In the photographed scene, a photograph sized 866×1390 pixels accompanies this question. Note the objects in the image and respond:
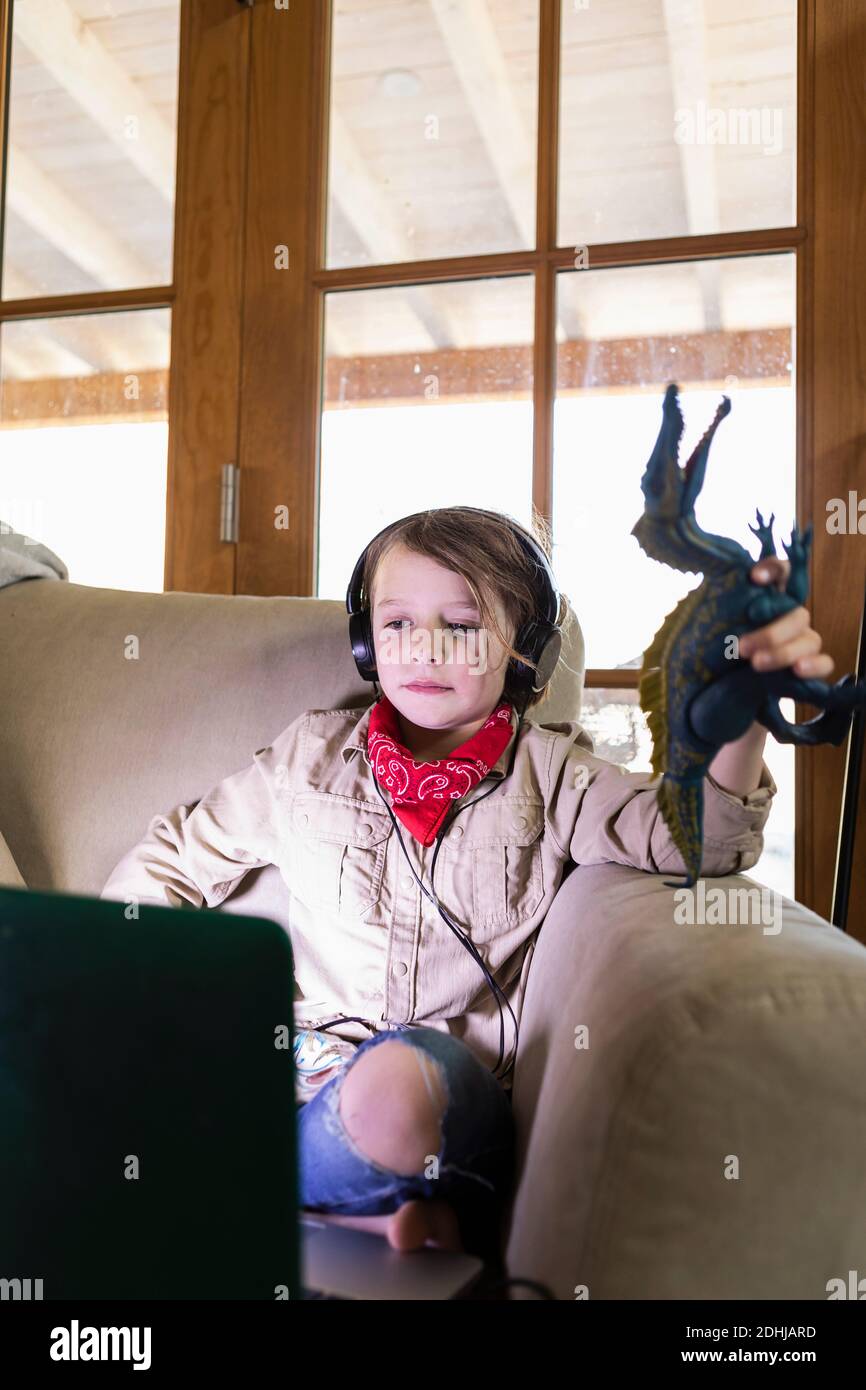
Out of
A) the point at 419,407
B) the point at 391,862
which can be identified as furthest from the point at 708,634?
the point at 419,407

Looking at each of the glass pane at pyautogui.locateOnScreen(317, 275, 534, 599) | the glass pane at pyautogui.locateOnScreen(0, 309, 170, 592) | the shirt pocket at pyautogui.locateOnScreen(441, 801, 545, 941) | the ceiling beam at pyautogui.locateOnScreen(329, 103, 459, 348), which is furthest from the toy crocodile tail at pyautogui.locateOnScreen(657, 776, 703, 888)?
the glass pane at pyautogui.locateOnScreen(0, 309, 170, 592)

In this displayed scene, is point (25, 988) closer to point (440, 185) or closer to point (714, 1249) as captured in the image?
point (714, 1249)

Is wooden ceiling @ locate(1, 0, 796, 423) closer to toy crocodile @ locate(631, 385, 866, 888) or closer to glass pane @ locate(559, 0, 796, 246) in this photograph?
glass pane @ locate(559, 0, 796, 246)

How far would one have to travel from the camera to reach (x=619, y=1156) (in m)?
0.56

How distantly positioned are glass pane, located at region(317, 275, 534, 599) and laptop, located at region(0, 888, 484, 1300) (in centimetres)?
121

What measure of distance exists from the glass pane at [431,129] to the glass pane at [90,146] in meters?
0.30

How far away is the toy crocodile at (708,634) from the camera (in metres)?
0.60

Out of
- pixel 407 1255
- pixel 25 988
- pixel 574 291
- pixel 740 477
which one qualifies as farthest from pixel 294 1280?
pixel 574 291

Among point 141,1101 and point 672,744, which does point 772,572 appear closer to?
point 672,744

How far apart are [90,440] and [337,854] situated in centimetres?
105

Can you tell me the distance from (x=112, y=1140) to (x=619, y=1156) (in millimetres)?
272

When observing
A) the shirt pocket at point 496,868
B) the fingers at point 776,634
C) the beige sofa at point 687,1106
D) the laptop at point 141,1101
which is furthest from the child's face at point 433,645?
the laptop at point 141,1101

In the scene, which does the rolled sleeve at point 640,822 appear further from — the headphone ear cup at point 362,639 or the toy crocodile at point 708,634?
the headphone ear cup at point 362,639

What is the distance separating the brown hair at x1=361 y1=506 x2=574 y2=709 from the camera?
1.04 meters
